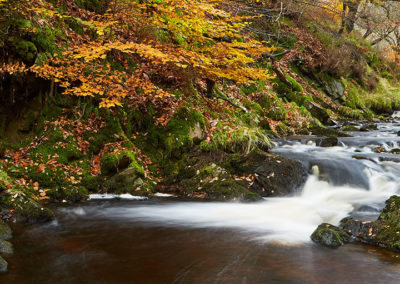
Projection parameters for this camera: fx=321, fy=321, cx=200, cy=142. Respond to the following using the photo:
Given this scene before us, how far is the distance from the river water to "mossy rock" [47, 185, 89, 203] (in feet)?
0.89

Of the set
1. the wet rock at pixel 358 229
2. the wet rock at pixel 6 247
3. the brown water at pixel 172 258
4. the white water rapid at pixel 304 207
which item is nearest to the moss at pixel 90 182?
the white water rapid at pixel 304 207

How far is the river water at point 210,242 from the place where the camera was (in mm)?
3398

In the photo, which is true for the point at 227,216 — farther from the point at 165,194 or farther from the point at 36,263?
the point at 36,263

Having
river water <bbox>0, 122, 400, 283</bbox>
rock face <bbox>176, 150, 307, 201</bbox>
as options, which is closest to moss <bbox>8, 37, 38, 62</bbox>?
river water <bbox>0, 122, 400, 283</bbox>

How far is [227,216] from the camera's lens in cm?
552

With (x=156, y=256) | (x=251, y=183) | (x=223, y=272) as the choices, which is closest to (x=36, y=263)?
(x=156, y=256)

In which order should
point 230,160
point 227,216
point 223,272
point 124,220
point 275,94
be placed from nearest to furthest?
point 223,272, point 124,220, point 227,216, point 230,160, point 275,94

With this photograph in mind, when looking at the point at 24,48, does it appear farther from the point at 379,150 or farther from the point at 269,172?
the point at 379,150

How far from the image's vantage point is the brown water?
3336mm

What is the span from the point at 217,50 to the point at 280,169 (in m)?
3.08

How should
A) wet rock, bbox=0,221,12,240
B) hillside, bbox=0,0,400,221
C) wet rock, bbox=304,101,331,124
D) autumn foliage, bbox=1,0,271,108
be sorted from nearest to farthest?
wet rock, bbox=0,221,12,240, hillside, bbox=0,0,400,221, autumn foliage, bbox=1,0,271,108, wet rock, bbox=304,101,331,124

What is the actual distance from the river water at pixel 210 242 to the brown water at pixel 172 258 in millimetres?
11

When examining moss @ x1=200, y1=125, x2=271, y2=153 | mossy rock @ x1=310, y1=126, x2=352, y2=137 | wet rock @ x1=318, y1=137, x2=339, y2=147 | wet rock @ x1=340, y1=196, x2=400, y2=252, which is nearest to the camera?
wet rock @ x1=340, y1=196, x2=400, y2=252

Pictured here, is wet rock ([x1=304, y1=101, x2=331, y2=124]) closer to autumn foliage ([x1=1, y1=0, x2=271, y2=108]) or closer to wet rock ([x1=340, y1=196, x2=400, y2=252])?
autumn foliage ([x1=1, y1=0, x2=271, y2=108])
